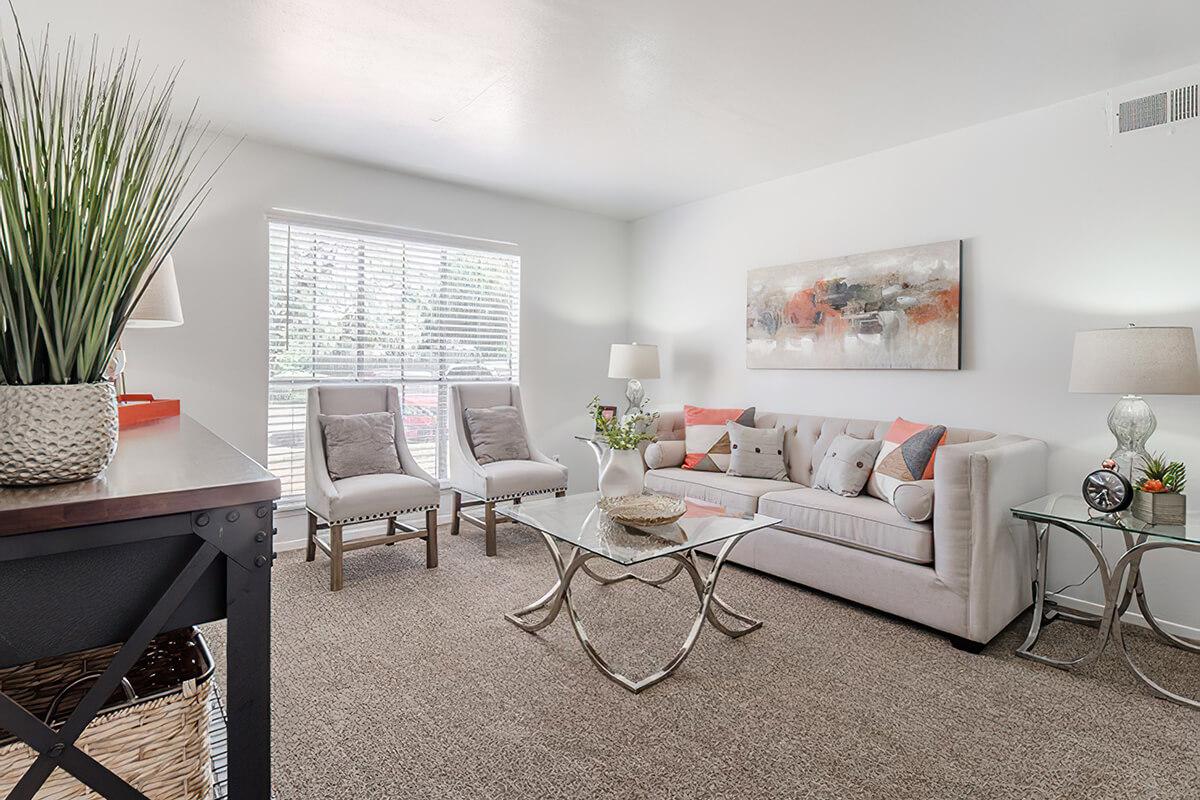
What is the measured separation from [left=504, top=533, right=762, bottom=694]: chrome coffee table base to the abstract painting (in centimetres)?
184

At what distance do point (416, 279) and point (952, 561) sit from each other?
3.71 meters

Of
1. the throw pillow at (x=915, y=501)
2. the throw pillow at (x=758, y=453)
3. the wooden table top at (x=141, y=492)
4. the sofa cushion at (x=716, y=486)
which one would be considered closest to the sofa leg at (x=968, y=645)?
the throw pillow at (x=915, y=501)

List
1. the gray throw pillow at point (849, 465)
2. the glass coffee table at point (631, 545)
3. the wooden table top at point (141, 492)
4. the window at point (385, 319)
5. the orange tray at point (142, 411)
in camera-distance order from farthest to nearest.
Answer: the window at point (385, 319) → the gray throw pillow at point (849, 465) → the glass coffee table at point (631, 545) → the orange tray at point (142, 411) → the wooden table top at point (141, 492)

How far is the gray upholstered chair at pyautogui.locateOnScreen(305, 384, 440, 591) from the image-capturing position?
10.6 ft

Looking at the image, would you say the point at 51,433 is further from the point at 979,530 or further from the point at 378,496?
the point at 979,530

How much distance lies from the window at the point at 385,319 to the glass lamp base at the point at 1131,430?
3767 mm

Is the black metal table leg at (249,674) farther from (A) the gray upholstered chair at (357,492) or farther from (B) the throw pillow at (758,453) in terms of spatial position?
(B) the throw pillow at (758,453)

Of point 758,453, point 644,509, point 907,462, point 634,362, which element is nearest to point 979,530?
point 907,462

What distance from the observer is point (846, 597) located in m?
3.02

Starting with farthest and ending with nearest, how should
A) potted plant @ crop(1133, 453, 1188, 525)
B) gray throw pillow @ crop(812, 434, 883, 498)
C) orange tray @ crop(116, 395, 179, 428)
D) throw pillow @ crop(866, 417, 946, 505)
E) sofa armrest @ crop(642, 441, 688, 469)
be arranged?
sofa armrest @ crop(642, 441, 688, 469)
gray throw pillow @ crop(812, 434, 883, 498)
throw pillow @ crop(866, 417, 946, 505)
potted plant @ crop(1133, 453, 1188, 525)
orange tray @ crop(116, 395, 179, 428)

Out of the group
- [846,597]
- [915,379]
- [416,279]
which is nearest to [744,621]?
[846,597]

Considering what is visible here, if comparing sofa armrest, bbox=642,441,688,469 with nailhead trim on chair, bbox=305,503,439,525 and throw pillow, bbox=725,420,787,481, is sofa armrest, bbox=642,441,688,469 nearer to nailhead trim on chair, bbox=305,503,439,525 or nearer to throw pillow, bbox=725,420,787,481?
throw pillow, bbox=725,420,787,481

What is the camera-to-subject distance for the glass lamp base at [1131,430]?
2.63 m

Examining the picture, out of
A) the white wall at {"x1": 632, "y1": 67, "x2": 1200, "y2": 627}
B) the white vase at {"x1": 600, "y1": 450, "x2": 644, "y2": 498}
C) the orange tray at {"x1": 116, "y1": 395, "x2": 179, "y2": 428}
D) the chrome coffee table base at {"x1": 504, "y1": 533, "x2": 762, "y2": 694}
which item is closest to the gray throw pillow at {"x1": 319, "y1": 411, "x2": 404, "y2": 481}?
the orange tray at {"x1": 116, "y1": 395, "x2": 179, "y2": 428}
